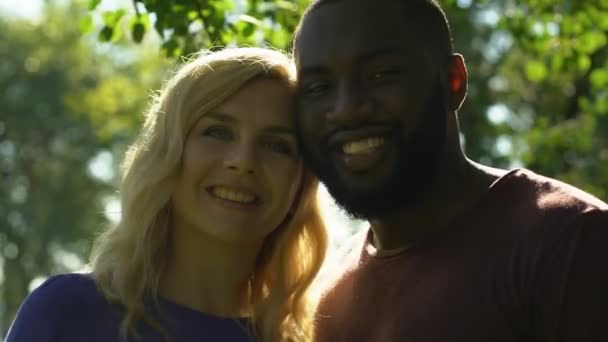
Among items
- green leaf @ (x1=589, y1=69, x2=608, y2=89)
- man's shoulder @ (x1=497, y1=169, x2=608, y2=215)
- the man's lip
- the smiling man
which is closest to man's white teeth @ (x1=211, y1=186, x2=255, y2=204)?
the smiling man

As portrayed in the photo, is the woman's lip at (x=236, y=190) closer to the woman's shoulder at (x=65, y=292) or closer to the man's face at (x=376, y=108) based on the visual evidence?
the man's face at (x=376, y=108)

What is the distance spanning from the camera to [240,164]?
14.6 ft

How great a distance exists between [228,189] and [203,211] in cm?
15

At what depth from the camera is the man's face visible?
4258 mm

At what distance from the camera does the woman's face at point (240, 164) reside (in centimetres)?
448

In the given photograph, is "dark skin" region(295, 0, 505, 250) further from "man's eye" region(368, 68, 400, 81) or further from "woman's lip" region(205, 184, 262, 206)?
"woman's lip" region(205, 184, 262, 206)

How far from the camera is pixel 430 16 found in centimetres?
446

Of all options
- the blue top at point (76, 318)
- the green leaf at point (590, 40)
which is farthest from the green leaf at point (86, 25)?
the green leaf at point (590, 40)

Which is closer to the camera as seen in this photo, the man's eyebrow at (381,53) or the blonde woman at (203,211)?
the man's eyebrow at (381,53)

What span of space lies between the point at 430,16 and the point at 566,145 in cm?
969

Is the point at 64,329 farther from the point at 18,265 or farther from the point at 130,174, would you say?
the point at 18,265

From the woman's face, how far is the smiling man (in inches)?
5.7

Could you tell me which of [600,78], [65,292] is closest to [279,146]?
[65,292]

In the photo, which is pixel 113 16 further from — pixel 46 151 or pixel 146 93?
pixel 46 151
